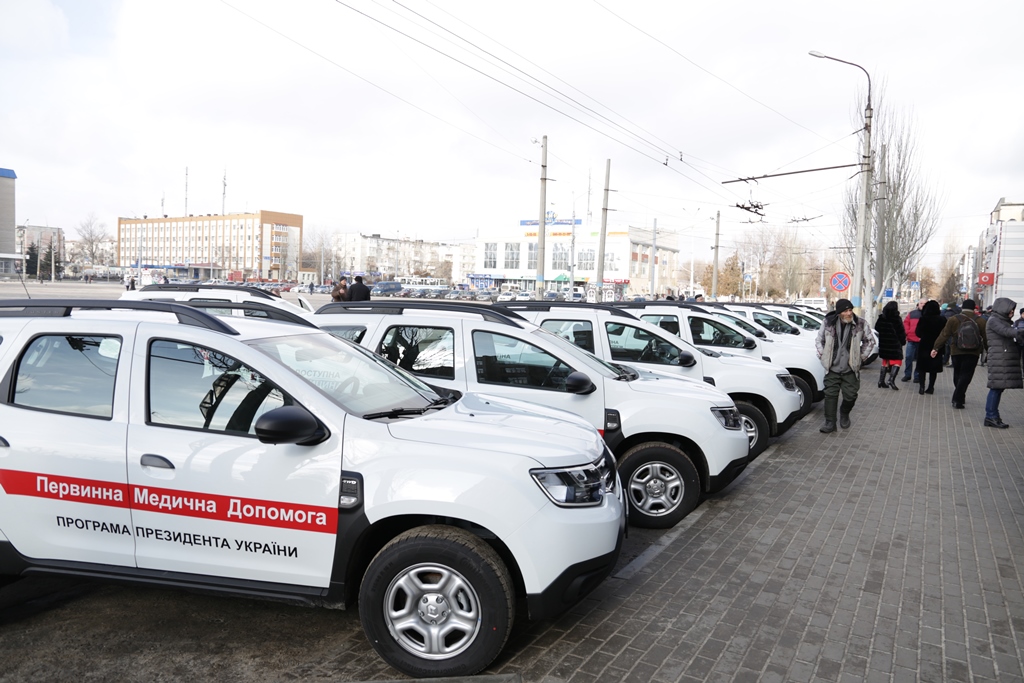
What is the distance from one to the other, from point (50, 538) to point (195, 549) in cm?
76

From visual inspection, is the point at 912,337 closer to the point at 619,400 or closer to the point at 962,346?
the point at 962,346

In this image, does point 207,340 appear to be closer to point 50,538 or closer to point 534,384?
point 50,538

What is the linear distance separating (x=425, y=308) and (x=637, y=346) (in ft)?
9.58

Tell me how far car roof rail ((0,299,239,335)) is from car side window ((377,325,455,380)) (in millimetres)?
2330

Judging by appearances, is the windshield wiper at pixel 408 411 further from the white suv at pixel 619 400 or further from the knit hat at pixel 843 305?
the knit hat at pixel 843 305

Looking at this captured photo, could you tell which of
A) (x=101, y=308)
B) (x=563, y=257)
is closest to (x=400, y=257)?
(x=563, y=257)

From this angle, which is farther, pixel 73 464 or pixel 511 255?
pixel 511 255

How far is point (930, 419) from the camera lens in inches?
476

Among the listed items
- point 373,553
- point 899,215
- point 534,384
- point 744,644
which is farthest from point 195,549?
point 899,215

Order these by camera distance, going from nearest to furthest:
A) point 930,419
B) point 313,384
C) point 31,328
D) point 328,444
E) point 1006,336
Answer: point 328,444, point 313,384, point 31,328, point 1006,336, point 930,419

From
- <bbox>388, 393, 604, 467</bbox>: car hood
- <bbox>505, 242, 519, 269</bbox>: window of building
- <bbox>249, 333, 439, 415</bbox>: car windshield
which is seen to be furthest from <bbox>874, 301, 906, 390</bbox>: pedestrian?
<bbox>505, 242, 519, 269</bbox>: window of building

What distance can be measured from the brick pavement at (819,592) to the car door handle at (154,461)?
71.9 inches

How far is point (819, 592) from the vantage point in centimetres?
467

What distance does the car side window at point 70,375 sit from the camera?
3797 millimetres
